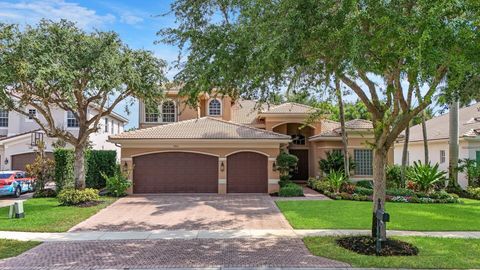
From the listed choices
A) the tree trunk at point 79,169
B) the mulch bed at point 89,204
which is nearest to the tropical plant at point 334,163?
the mulch bed at point 89,204

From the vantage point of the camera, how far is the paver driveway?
543 inches

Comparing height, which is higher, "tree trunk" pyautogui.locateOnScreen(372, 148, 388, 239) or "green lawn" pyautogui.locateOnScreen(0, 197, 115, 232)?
"tree trunk" pyautogui.locateOnScreen(372, 148, 388, 239)

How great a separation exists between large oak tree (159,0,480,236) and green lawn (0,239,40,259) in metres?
5.92

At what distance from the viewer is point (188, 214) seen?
16.2 meters

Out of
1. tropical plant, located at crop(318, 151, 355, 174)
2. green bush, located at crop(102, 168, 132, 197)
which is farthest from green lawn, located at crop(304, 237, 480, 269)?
tropical plant, located at crop(318, 151, 355, 174)

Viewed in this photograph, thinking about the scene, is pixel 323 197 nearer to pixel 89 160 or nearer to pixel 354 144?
pixel 354 144

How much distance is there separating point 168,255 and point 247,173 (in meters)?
13.8

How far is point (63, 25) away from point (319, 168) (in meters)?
17.8

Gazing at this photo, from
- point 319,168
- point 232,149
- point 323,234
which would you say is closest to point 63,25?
point 232,149

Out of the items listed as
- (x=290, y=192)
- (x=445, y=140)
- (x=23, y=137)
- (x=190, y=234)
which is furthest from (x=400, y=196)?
(x=23, y=137)

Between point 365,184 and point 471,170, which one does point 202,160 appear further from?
point 471,170

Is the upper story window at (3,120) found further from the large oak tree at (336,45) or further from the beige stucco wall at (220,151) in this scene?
the large oak tree at (336,45)

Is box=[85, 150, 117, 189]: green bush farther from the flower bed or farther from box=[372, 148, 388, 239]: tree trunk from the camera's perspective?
box=[372, 148, 388, 239]: tree trunk

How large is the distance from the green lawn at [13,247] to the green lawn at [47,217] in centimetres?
170
